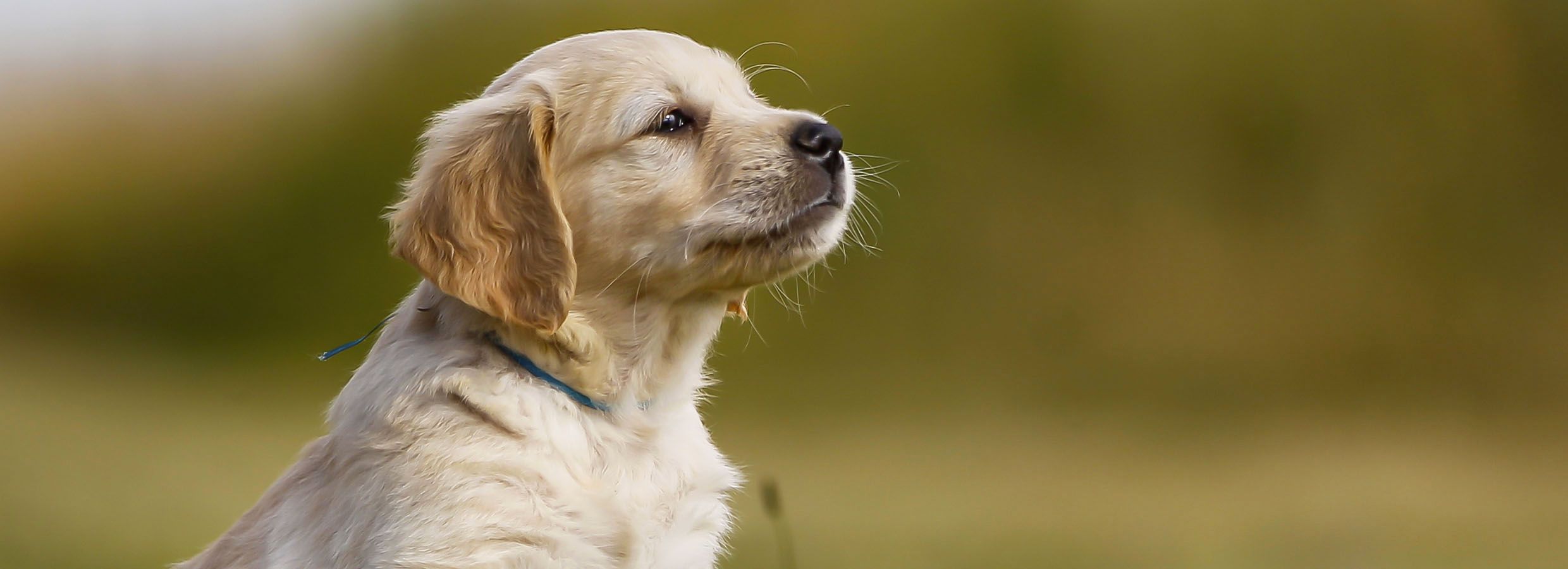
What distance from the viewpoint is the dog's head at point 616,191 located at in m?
2.89

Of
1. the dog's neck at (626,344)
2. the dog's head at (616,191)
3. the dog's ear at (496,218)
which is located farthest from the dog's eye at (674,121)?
the dog's neck at (626,344)

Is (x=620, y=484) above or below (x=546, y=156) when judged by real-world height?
below

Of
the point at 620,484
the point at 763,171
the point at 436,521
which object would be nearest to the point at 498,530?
the point at 436,521

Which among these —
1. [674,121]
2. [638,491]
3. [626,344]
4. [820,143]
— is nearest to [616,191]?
[674,121]

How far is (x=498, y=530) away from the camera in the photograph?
2.71 m

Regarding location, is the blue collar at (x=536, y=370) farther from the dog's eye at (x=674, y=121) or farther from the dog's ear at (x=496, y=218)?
the dog's eye at (x=674, y=121)

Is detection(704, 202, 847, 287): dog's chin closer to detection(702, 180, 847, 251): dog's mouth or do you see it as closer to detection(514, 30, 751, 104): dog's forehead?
detection(702, 180, 847, 251): dog's mouth

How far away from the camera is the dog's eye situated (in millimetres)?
3066

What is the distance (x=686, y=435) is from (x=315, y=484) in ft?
2.64

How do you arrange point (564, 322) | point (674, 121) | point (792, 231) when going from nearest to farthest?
1. point (564, 322)
2. point (792, 231)
3. point (674, 121)

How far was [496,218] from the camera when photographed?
292 cm

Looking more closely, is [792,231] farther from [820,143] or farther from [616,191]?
[616,191]

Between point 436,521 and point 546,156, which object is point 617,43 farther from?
point 436,521

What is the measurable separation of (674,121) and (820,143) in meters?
0.33
